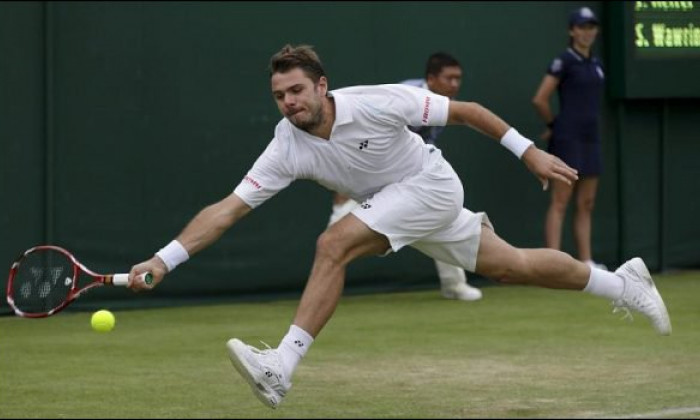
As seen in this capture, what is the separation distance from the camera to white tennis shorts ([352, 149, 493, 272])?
7.26 m

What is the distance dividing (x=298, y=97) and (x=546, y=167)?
108 cm

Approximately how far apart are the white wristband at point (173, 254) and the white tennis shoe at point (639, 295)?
2.21m

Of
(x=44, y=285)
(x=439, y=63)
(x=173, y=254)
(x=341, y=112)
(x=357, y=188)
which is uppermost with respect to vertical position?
(x=439, y=63)

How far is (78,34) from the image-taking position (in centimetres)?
1101

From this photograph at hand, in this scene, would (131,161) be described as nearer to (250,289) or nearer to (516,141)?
(250,289)

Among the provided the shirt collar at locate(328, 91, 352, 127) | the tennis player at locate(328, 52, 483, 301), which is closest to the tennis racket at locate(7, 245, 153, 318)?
the shirt collar at locate(328, 91, 352, 127)

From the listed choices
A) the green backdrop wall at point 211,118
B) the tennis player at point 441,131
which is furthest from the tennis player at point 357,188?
the green backdrop wall at point 211,118

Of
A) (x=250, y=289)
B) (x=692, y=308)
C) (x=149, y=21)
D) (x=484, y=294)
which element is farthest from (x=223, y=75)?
(x=692, y=308)

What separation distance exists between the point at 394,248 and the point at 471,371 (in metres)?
1.81

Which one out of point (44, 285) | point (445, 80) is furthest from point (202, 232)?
point (445, 80)

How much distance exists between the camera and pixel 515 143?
23.8ft

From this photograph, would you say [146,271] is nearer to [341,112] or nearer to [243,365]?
[243,365]

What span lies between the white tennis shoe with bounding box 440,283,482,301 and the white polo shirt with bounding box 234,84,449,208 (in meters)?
4.71

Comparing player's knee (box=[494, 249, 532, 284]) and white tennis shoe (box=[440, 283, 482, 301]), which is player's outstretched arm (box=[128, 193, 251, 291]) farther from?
white tennis shoe (box=[440, 283, 482, 301])
